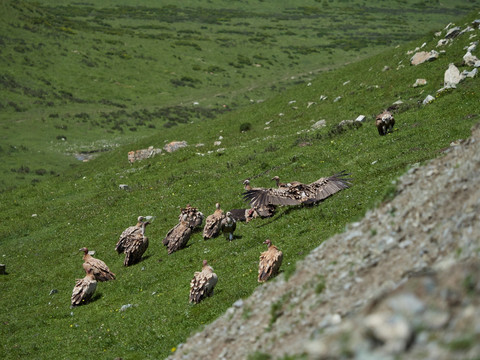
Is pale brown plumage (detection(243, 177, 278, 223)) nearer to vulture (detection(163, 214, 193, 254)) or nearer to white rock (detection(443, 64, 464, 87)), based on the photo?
vulture (detection(163, 214, 193, 254))

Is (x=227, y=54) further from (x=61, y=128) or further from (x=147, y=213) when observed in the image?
(x=147, y=213)

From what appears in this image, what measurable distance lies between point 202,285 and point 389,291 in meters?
12.3

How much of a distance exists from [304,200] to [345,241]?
571 inches

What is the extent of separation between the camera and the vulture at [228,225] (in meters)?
25.1

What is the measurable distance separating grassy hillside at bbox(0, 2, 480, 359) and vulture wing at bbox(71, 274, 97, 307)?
0.52 m

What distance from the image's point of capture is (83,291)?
23.4m

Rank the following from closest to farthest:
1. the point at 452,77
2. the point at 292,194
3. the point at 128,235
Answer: the point at 292,194 < the point at 128,235 < the point at 452,77

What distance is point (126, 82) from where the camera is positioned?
105250mm

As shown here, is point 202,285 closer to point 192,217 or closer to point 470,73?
point 192,217

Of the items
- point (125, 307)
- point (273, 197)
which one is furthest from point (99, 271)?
point (273, 197)

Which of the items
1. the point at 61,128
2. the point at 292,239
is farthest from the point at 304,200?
the point at 61,128

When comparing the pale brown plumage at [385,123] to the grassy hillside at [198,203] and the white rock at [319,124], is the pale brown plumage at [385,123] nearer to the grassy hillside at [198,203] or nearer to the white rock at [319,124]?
the grassy hillside at [198,203]

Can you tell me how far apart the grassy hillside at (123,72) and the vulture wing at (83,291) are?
3826 centimetres

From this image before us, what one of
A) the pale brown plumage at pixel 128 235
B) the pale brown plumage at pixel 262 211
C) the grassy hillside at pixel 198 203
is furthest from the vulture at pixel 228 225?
the pale brown plumage at pixel 128 235
